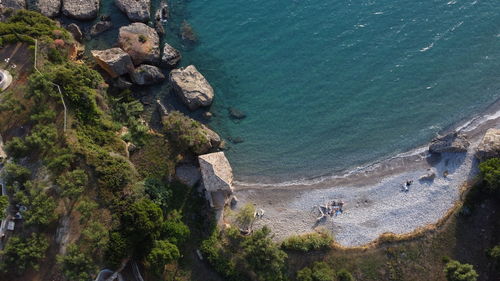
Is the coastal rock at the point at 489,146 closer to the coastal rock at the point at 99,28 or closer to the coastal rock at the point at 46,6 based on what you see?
the coastal rock at the point at 99,28

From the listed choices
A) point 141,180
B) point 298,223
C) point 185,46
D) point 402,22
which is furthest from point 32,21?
point 402,22

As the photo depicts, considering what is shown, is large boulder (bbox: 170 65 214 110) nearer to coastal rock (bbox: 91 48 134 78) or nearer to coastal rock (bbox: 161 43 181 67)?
coastal rock (bbox: 161 43 181 67)

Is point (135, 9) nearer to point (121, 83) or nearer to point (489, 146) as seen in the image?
point (121, 83)

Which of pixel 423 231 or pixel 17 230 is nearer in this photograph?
pixel 17 230

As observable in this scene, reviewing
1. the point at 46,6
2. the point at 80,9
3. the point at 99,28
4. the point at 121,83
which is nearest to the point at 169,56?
the point at 121,83

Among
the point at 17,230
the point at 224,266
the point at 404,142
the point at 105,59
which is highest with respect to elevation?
the point at 105,59

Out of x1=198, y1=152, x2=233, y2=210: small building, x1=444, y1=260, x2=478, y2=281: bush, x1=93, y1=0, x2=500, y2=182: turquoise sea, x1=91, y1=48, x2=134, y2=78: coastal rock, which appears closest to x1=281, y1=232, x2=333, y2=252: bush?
x1=93, y1=0, x2=500, y2=182: turquoise sea

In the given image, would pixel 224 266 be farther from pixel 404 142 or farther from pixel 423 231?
pixel 404 142
